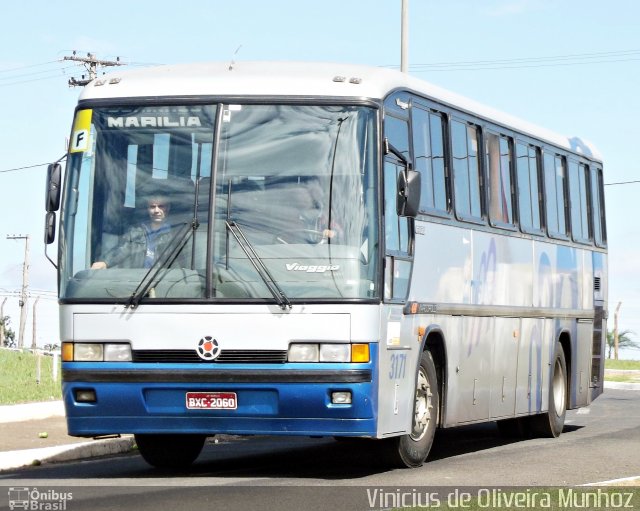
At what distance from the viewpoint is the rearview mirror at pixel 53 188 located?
13.1 metres

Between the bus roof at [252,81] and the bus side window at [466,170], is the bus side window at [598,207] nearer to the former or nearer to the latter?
the bus side window at [466,170]

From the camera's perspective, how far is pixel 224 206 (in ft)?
41.4

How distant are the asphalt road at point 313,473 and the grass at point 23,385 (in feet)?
28.5

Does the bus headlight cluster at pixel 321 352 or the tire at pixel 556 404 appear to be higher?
the bus headlight cluster at pixel 321 352

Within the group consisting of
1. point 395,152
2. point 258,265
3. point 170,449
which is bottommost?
point 170,449

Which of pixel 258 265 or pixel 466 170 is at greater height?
pixel 466 170

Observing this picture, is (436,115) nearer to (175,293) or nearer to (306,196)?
(306,196)

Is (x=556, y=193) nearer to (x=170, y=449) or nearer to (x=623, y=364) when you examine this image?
(x=170, y=449)

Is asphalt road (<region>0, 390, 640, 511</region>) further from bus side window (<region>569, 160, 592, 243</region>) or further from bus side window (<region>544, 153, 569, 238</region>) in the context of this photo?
bus side window (<region>569, 160, 592, 243</region>)

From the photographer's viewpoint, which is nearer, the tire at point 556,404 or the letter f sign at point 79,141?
the letter f sign at point 79,141

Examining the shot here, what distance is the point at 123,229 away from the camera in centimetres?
1278

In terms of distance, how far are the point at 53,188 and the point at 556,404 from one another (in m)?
8.31

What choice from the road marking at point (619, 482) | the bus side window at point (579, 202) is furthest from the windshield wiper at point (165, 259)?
the bus side window at point (579, 202)

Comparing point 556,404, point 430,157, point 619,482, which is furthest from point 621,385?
point 619,482
